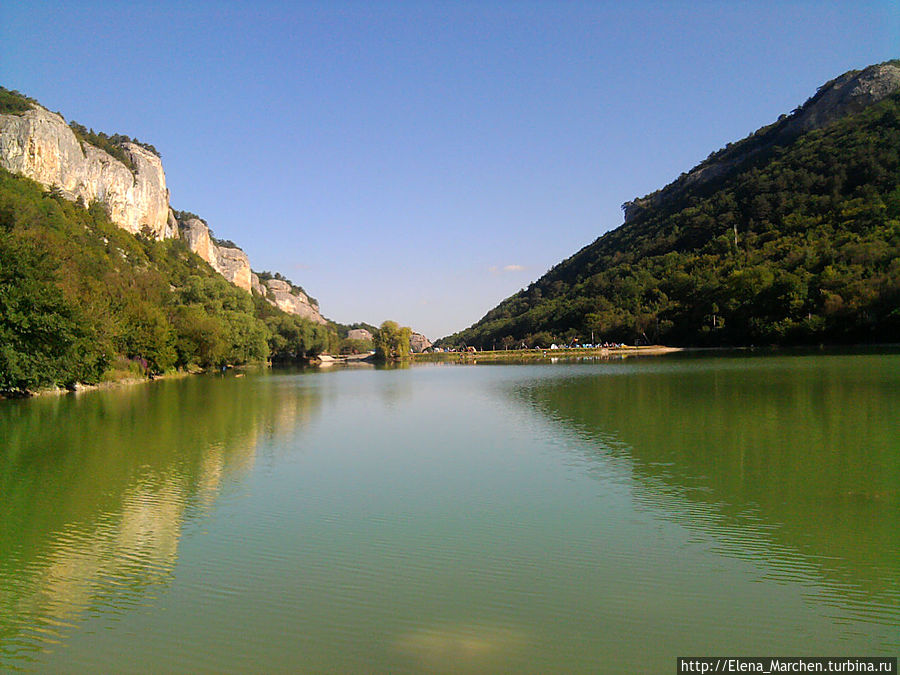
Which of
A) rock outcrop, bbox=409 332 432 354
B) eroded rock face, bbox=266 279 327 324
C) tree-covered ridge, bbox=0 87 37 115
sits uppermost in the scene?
tree-covered ridge, bbox=0 87 37 115

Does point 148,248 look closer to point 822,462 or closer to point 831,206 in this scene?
point 831,206

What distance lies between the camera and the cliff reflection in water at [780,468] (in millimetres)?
7180

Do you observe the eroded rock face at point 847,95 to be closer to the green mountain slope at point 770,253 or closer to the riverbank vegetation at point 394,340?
the green mountain slope at point 770,253

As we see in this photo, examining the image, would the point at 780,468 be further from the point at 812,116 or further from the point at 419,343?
the point at 419,343

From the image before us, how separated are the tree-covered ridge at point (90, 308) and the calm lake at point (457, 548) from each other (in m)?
10.4

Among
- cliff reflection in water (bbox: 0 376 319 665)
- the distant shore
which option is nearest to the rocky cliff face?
the distant shore

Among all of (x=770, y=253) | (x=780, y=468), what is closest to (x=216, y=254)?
(x=770, y=253)

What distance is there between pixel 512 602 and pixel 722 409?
51.8ft

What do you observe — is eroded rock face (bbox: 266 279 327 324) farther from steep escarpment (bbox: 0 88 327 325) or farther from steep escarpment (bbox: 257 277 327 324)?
steep escarpment (bbox: 0 88 327 325)

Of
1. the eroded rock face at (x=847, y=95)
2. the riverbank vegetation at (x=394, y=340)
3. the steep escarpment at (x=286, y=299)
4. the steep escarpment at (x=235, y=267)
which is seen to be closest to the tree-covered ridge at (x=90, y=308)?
the riverbank vegetation at (x=394, y=340)

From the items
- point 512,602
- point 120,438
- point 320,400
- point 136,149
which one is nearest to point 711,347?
point 320,400

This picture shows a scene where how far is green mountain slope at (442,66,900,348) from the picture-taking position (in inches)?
2363

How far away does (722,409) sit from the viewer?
1991 centimetres

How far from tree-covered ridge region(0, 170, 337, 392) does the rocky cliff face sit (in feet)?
276
